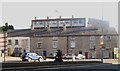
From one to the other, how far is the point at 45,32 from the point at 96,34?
1667 centimetres

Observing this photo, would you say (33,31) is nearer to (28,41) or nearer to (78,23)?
(28,41)

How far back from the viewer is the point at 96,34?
98188mm

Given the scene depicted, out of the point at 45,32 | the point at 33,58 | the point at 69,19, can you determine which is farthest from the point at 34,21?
the point at 33,58

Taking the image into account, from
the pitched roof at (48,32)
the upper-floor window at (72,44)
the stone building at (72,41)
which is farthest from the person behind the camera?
the pitched roof at (48,32)

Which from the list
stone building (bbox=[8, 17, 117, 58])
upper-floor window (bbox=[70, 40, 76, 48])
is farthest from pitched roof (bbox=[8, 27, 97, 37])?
upper-floor window (bbox=[70, 40, 76, 48])

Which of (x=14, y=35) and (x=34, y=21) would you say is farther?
(x=34, y=21)

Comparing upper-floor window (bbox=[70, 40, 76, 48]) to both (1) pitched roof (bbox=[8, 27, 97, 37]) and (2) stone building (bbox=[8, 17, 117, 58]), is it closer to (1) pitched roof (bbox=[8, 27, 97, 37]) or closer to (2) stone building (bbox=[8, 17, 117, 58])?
(2) stone building (bbox=[8, 17, 117, 58])

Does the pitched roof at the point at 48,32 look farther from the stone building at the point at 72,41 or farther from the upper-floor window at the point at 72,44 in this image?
the upper-floor window at the point at 72,44

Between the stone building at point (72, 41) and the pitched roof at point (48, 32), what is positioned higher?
the pitched roof at point (48, 32)

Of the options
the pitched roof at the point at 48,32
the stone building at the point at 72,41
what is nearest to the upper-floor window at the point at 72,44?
the stone building at the point at 72,41

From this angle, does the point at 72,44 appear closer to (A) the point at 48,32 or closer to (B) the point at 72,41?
(B) the point at 72,41

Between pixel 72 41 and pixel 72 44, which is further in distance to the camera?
pixel 72 41

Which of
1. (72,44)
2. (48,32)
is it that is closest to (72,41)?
(72,44)

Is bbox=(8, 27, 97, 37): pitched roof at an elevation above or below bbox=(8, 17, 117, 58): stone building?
→ above
